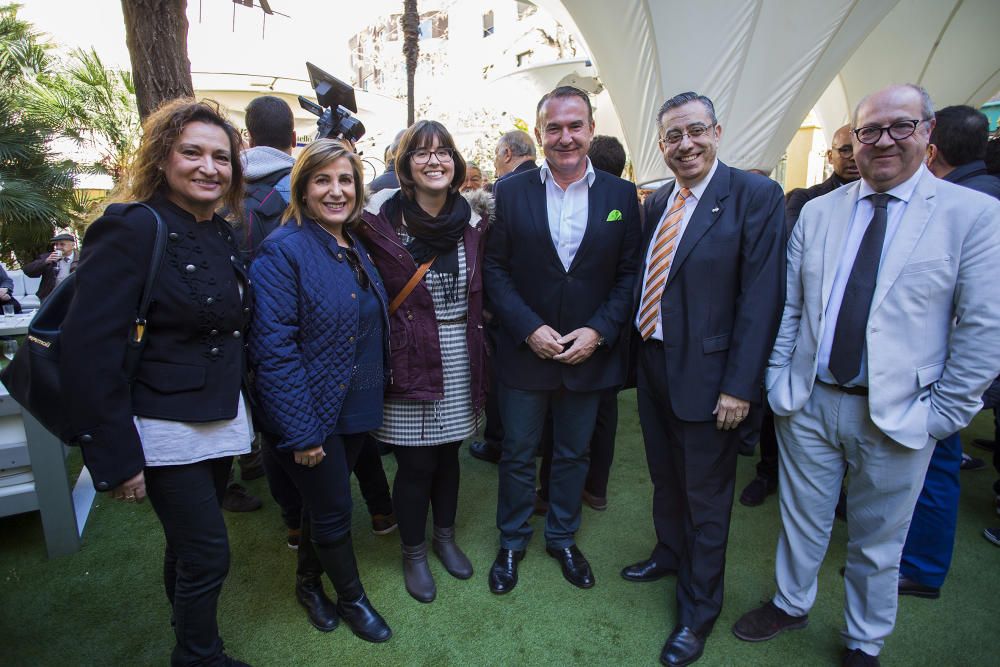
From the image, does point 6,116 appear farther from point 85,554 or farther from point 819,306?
point 819,306

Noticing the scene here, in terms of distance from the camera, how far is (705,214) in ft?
6.73

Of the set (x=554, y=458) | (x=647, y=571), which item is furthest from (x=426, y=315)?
(x=647, y=571)

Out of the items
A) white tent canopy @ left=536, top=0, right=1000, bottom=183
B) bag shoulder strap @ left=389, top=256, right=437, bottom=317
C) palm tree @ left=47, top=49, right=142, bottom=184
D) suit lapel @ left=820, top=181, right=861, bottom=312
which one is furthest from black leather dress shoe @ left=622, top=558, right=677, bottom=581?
palm tree @ left=47, top=49, right=142, bottom=184

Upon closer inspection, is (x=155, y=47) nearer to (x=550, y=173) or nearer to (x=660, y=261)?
(x=550, y=173)

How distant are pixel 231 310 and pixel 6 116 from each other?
868 cm

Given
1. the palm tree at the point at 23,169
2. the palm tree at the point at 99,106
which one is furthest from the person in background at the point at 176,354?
the palm tree at the point at 99,106

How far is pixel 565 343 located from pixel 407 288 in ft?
2.39

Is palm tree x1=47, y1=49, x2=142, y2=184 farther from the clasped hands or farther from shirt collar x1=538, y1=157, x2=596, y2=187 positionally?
the clasped hands

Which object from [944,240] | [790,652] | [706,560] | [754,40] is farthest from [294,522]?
[754,40]

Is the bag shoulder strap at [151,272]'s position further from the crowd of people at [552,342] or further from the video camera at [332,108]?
the video camera at [332,108]

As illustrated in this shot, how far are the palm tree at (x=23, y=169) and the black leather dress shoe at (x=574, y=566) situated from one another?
8.20 meters

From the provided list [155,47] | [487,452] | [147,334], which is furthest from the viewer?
[487,452]

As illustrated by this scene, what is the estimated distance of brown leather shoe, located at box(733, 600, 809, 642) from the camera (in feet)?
7.37

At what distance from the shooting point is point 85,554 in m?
2.84
